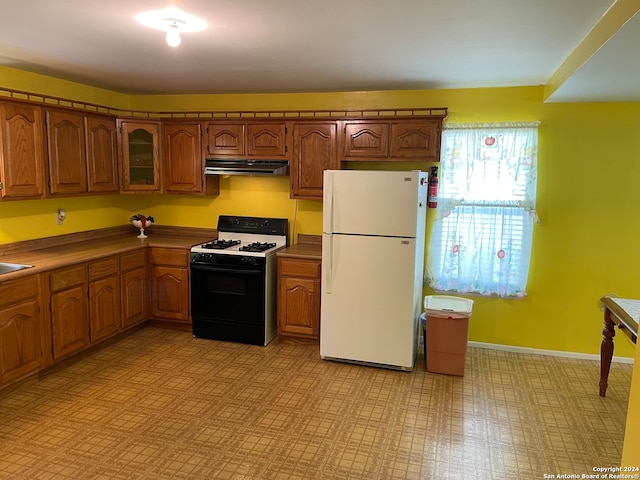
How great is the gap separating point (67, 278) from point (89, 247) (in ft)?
2.19

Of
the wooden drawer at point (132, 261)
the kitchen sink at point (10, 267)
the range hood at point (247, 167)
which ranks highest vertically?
the range hood at point (247, 167)

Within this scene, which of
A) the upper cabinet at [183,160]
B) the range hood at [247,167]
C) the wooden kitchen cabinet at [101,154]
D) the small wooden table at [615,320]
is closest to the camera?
the small wooden table at [615,320]

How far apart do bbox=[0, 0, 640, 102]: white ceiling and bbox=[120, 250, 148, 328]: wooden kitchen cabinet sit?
65.5 inches

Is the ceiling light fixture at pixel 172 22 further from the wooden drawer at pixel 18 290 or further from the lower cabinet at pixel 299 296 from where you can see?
the lower cabinet at pixel 299 296

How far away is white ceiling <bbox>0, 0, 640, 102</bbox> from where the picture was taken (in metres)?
2.20

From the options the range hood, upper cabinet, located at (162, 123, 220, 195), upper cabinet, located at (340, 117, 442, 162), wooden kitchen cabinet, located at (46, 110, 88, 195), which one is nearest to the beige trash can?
upper cabinet, located at (340, 117, 442, 162)

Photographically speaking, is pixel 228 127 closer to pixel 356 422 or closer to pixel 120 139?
pixel 120 139

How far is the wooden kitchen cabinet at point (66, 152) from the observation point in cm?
368

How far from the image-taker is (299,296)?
420cm

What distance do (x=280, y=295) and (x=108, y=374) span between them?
156cm

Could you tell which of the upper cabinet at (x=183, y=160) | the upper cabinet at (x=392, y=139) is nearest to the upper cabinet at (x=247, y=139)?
the upper cabinet at (x=183, y=160)

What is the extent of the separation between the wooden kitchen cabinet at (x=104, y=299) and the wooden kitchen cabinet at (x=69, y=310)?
2.7 inches

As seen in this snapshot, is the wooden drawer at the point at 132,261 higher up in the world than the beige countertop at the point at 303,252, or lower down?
lower down

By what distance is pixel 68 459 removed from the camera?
2.55 metres
